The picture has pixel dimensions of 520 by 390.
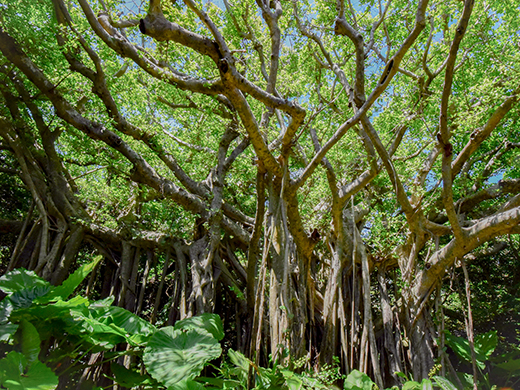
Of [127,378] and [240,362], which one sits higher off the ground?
[240,362]

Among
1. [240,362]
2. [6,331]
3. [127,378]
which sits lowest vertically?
→ [127,378]

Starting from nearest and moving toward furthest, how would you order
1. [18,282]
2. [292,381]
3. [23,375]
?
[23,375] < [292,381] < [18,282]

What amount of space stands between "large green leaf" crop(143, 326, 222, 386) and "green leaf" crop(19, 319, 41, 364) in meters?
0.55

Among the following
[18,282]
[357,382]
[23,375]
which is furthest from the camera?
[357,382]

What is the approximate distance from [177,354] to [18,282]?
121cm

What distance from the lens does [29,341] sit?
1673mm

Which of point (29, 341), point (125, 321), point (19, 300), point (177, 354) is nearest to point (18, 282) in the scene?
point (19, 300)

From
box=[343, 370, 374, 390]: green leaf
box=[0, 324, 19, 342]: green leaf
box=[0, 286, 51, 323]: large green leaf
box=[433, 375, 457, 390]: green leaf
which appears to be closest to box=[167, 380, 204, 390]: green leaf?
box=[0, 324, 19, 342]: green leaf

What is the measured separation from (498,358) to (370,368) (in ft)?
5.50

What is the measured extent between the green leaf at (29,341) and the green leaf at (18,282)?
0.38 metres

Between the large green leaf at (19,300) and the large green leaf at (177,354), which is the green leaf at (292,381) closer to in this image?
the large green leaf at (177,354)

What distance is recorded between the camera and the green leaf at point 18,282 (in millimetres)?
2024

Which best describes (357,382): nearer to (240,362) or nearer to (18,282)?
(240,362)

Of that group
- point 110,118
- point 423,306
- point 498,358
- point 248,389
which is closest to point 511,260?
point 498,358
